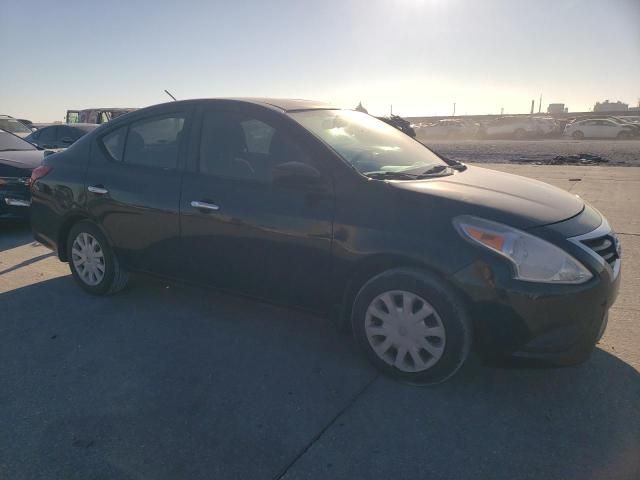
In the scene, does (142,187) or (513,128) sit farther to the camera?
(513,128)

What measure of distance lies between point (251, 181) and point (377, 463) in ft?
6.41

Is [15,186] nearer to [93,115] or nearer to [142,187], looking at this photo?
[142,187]

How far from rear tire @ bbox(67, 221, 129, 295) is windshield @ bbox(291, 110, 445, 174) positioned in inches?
83.0

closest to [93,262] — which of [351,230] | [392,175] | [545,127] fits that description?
[351,230]

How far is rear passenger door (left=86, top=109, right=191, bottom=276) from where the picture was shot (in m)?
3.75

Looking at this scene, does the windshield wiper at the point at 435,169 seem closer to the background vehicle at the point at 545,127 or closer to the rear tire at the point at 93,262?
the rear tire at the point at 93,262

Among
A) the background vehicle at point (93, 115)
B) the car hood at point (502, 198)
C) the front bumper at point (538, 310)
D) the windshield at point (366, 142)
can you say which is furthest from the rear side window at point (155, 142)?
the background vehicle at point (93, 115)

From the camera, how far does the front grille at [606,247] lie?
8.95 ft

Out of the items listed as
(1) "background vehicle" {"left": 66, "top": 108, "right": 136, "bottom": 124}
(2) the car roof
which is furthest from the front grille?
(1) "background vehicle" {"left": 66, "top": 108, "right": 136, "bottom": 124}

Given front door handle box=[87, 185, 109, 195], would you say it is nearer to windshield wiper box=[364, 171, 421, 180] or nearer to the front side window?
the front side window

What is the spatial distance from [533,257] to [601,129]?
114 feet

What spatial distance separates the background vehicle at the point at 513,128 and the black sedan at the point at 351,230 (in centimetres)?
3663

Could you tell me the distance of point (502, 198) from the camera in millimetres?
2945

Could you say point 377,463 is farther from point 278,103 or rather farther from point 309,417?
point 278,103
